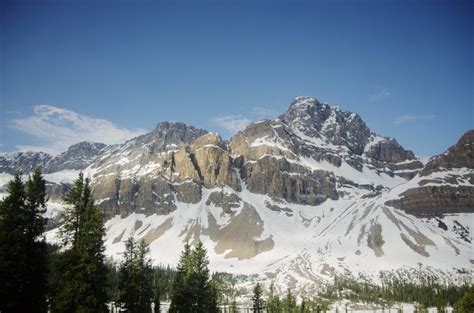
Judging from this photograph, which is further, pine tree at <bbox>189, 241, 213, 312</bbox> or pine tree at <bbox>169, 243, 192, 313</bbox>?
pine tree at <bbox>189, 241, 213, 312</bbox>

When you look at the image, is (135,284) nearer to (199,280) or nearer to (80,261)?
(199,280)

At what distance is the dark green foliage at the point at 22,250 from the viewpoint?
31.8 meters

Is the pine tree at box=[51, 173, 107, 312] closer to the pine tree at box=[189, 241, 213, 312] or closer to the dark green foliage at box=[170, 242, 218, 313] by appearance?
the dark green foliage at box=[170, 242, 218, 313]

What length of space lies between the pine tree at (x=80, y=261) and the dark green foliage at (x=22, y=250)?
137 cm

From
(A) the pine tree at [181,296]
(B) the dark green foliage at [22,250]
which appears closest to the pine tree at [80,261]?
(B) the dark green foliage at [22,250]

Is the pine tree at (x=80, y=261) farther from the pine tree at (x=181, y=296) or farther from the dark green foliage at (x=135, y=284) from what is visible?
the pine tree at (x=181, y=296)

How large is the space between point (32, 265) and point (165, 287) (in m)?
157

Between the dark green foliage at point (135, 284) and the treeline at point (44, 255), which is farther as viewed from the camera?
the dark green foliage at point (135, 284)

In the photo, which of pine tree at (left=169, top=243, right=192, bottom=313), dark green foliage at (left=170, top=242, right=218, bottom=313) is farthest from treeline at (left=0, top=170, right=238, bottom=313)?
dark green foliage at (left=170, top=242, right=218, bottom=313)

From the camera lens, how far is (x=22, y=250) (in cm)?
3272

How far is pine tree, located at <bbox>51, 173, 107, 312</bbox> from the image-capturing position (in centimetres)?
3234

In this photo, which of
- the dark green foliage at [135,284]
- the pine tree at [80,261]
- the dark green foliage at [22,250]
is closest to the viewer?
the dark green foliage at [22,250]

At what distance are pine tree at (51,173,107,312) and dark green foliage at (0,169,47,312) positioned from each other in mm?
1374

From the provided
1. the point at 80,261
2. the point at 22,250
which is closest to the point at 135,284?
the point at 80,261
